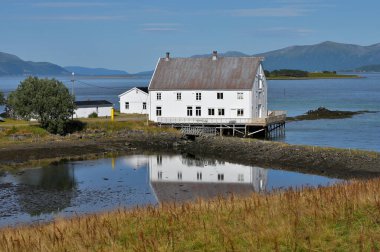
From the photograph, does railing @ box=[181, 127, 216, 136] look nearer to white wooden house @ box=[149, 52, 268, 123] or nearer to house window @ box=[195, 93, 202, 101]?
white wooden house @ box=[149, 52, 268, 123]

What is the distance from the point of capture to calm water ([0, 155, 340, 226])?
28.1m

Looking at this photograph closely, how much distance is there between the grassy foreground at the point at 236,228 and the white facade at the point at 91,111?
48.3 metres

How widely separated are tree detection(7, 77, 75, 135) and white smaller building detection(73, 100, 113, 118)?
8929 millimetres

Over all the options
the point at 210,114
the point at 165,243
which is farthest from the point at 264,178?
the point at 165,243

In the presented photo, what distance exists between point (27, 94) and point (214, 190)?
993 inches

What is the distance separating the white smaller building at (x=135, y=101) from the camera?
6469cm

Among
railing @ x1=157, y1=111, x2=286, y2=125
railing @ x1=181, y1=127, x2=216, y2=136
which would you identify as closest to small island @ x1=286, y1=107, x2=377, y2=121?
railing @ x1=157, y1=111, x2=286, y2=125

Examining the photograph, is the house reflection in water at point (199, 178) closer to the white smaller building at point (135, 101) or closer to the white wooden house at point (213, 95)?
Answer: the white wooden house at point (213, 95)

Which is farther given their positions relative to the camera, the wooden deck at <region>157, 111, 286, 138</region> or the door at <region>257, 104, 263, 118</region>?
the door at <region>257, 104, 263, 118</region>

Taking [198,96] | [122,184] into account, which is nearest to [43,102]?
[198,96]

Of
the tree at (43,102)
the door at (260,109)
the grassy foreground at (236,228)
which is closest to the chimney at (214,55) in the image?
the door at (260,109)

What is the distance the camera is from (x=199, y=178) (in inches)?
1441

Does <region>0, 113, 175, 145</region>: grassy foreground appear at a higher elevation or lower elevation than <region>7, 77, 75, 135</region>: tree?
lower

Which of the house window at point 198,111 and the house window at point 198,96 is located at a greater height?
the house window at point 198,96
